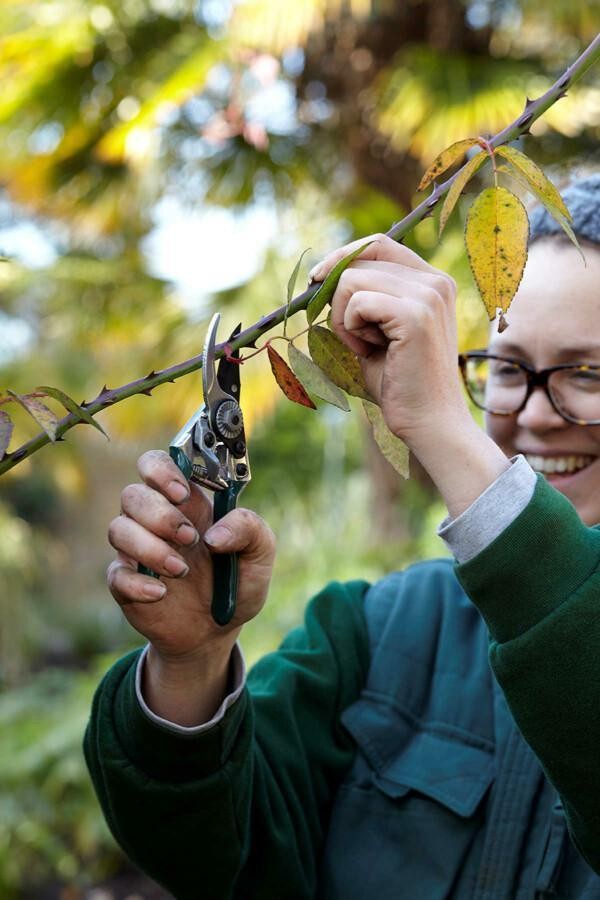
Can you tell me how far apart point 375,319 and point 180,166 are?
17.9ft

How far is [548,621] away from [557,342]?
58cm

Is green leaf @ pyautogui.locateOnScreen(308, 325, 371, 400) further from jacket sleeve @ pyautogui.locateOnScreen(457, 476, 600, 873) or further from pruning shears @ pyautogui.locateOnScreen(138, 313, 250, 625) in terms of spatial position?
jacket sleeve @ pyautogui.locateOnScreen(457, 476, 600, 873)

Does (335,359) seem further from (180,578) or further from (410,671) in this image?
(410,671)

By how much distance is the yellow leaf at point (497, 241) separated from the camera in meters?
0.87

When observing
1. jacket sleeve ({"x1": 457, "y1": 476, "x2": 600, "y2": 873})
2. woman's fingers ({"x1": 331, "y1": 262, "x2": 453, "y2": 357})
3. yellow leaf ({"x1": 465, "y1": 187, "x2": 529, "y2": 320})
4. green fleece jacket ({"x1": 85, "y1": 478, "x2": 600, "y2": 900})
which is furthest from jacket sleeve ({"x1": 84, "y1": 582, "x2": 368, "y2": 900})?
yellow leaf ({"x1": 465, "y1": 187, "x2": 529, "y2": 320})

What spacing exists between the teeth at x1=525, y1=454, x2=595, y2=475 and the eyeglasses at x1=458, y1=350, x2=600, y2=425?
0.05 meters

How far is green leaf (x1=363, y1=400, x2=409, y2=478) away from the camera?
3.17ft

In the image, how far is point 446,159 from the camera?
91cm

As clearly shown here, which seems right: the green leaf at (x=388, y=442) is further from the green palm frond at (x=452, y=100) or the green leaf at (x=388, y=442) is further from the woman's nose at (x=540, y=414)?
the green palm frond at (x=452, y=100)

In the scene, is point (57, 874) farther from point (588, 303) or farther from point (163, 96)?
point (588, 303)

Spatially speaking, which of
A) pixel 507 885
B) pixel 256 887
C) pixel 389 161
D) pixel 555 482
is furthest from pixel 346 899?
pixel 389 161

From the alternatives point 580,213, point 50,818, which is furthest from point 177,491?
point 50,818

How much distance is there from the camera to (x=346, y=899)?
134cm

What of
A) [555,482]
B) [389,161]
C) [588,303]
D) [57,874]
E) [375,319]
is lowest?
[57,874]
